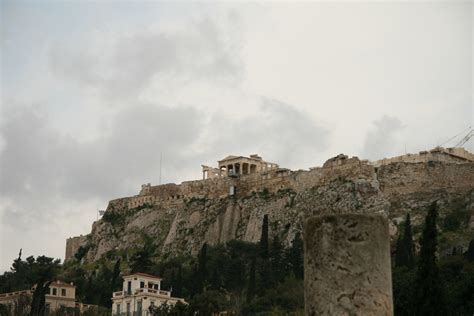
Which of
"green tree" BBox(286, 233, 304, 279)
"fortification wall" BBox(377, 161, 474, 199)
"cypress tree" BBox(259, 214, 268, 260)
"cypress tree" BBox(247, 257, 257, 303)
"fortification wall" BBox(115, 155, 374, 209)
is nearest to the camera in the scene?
"cypress tree" BBox(247, 257, 257, 303)

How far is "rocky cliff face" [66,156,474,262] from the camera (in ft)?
206

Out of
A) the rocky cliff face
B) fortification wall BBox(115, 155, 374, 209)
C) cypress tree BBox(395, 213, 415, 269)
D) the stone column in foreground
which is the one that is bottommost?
the stone column in foreground

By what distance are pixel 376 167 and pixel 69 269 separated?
1192 inches

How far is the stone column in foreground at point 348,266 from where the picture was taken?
624 centimetres

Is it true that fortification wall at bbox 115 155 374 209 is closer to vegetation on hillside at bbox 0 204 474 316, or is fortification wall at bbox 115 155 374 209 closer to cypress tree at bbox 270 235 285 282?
vegetation on hillside at bbox 0 204 474 316

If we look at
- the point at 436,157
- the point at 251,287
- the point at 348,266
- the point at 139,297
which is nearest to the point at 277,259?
the point at 251,287

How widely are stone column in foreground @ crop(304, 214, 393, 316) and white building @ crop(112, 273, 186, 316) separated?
3971cm

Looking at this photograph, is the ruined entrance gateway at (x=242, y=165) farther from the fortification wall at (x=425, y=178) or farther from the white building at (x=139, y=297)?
the white building at (x=139, y=297)

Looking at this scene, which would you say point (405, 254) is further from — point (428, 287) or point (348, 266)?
point (348, 266)

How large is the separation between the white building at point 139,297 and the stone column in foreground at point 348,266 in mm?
39711

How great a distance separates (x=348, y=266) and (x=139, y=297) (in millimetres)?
42231

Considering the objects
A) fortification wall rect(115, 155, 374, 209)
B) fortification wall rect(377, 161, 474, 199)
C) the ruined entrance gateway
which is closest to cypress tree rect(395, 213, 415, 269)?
fortification wall rect(377, 161, 474, 199)

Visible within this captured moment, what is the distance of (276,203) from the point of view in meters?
70.2

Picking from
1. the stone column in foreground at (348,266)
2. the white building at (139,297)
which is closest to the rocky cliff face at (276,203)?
the white building at (139,297)
